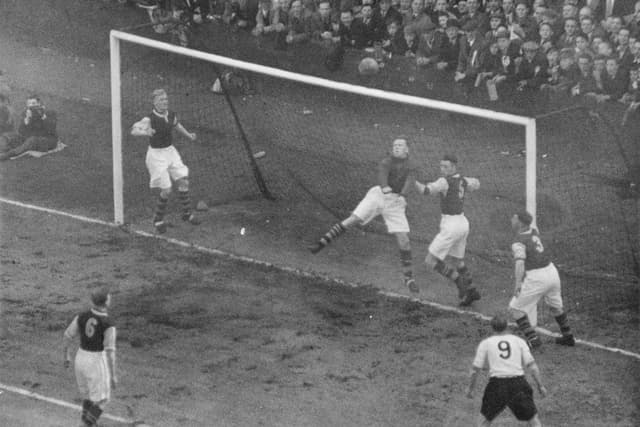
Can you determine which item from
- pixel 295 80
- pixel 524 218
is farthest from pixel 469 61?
pixel 524 218

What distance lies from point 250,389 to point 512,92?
9315 millimetres

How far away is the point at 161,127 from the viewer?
22891 millimetres

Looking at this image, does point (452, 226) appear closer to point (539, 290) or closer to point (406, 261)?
point (406, 261)

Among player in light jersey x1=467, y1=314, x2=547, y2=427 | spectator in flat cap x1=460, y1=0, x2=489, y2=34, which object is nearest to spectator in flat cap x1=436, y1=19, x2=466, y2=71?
spectator in flat cap x1=460, y1=0, x2=489, y2=34

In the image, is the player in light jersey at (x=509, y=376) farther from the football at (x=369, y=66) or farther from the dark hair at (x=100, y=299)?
the football at (x=369, y=66)

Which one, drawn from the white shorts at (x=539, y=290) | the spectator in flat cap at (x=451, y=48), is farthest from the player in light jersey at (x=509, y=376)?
the spectator in flat cap at (x=451, y=48)

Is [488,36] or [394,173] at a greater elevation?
[488,36]

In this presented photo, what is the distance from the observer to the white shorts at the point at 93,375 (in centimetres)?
1702

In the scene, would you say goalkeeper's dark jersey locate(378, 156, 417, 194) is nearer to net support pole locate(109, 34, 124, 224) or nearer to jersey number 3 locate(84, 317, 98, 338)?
net support pole locate(109, 34, 124, 224)

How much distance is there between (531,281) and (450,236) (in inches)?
64.8

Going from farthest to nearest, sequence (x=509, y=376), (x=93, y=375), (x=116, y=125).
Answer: (x=116, y=125), (x=93, y=375), (x=509, y=376)

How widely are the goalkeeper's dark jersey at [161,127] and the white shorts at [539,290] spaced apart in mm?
6239

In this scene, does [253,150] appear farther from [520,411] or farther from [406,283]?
[520,411]

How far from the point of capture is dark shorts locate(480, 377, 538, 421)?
54.5 ft
